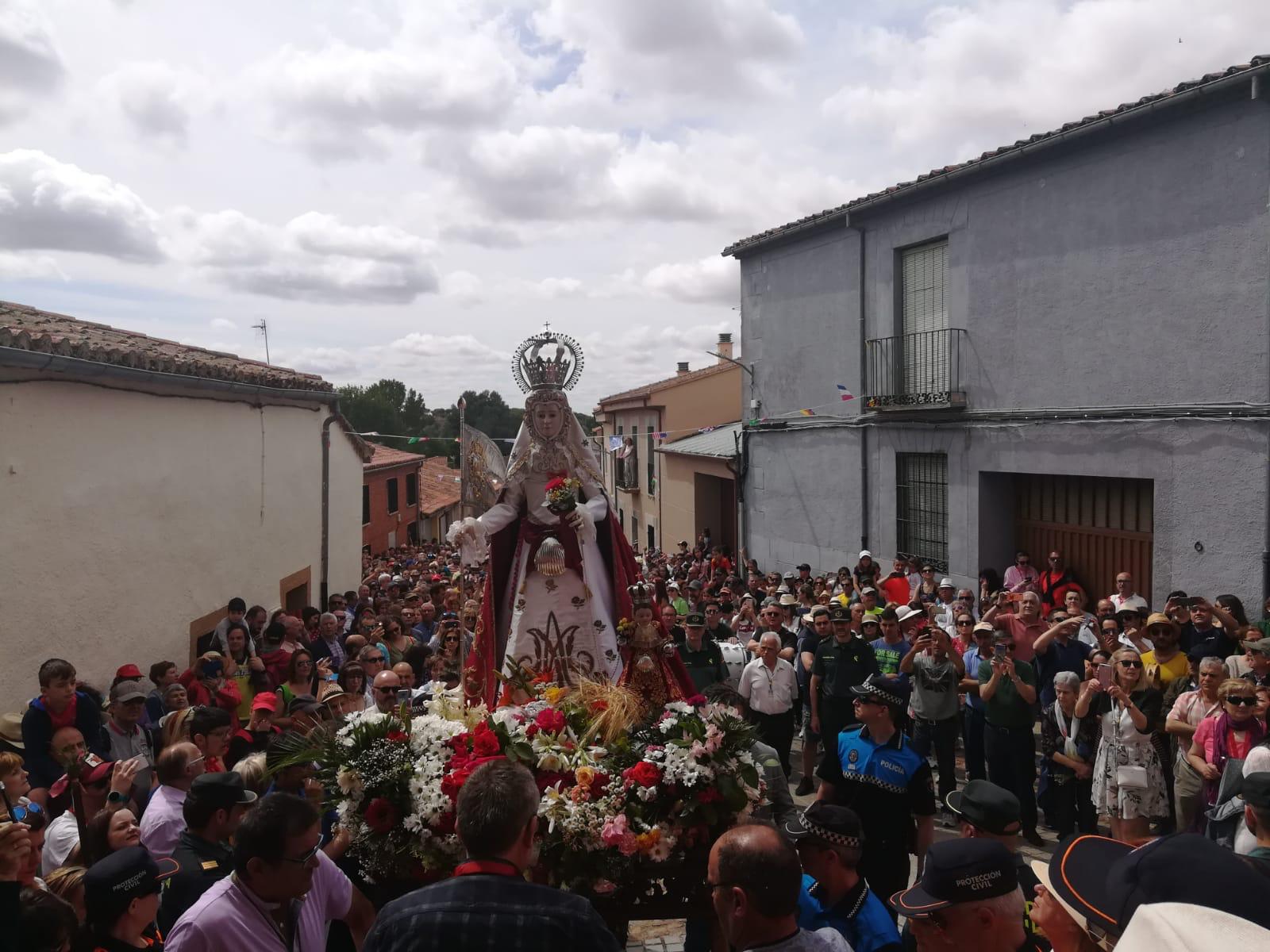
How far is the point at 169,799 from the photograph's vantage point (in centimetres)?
394

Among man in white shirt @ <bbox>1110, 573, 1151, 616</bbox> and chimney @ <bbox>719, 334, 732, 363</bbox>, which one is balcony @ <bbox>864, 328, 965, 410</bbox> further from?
chimney @ <bbox>719, 334, 732, 363</bbox>

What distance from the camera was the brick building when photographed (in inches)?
990

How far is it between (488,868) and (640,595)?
10.5ft

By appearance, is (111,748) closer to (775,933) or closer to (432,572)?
(775,933)

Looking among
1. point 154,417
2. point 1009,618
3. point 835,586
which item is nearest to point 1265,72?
point 1009,618

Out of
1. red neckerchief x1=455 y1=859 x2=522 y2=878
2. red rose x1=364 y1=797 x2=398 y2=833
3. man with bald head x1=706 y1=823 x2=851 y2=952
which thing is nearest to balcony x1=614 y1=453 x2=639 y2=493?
red rose x1=364 y1=797 x2=398 y2=833

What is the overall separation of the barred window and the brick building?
1382 cm

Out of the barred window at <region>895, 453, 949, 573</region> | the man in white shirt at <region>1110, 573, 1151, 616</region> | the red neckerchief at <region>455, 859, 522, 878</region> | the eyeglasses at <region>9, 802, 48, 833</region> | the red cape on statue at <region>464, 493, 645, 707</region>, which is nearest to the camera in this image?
the red neckerchief at <region>455, 859, 522, 878</region>

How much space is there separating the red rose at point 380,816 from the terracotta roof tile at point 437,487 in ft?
96.1

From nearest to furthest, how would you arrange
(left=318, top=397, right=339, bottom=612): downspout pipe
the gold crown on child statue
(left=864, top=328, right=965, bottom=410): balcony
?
the gold crown on child statue, (left=864, top=328, right=965, bottom=410): balcony, (left=318, top=397, right=339, bottom=612): downspout pipe

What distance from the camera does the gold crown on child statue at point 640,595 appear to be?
5159 millimetres

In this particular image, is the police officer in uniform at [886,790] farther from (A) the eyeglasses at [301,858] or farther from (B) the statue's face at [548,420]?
(B) the statue's face at [548,420]

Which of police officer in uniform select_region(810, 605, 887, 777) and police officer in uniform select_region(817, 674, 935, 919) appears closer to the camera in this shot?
police officer in uniform select_region(817, 674, 935, 919)

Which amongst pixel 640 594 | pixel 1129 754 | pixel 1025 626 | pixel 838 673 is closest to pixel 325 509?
pixel 838 673
